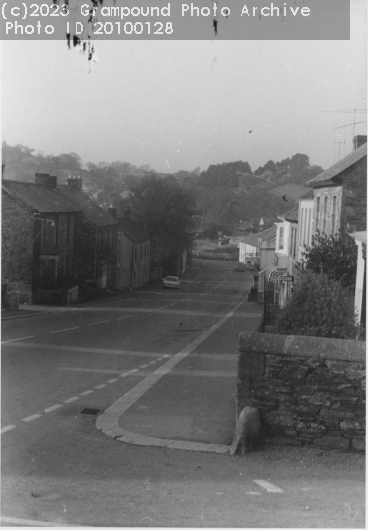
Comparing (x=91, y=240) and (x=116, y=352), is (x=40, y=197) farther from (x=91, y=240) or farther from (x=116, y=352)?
(x=116, y=352)

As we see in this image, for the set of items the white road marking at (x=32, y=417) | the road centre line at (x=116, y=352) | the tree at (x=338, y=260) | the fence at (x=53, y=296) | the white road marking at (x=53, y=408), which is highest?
the tree at (x=338, y=260)

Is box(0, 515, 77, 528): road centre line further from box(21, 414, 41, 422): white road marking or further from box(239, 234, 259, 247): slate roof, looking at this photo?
box(239, 234, 259, 247): slate roof

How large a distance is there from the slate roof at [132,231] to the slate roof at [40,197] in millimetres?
2070

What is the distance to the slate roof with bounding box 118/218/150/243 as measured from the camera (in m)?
22.3

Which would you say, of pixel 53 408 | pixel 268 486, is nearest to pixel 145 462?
pixel 268 486

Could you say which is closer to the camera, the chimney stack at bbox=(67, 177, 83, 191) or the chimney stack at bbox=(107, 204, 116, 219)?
the chimney stack at bbox=(67, 177, 83, 191)

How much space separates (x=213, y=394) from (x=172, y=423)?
2236 millimetres

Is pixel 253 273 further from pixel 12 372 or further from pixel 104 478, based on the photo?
pixel 104 478

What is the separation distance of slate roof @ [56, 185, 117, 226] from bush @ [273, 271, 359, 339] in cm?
1124

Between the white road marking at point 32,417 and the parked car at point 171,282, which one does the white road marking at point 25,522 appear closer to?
the white road marking at point 32,417

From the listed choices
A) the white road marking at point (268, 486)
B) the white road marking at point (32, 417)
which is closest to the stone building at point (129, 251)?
the white road marking at point (32, 417)

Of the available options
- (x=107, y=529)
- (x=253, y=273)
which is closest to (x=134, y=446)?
(x=107, y=529)

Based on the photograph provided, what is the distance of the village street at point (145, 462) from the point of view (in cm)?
585

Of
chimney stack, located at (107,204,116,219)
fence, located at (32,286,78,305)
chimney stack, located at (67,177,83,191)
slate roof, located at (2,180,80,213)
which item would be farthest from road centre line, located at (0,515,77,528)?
fence, located at (32,286,78,305)
